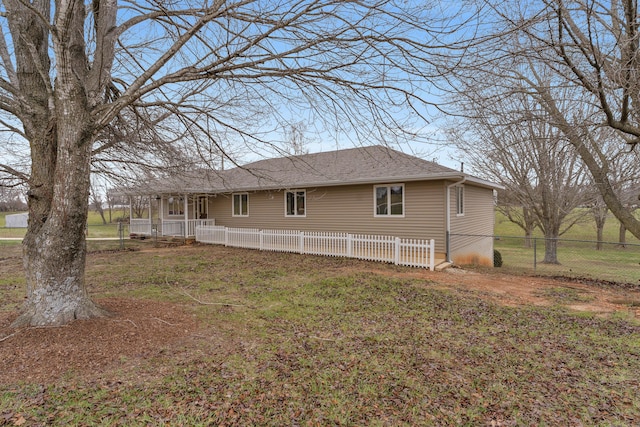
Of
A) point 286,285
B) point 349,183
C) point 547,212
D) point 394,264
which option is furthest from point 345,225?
point 547,212

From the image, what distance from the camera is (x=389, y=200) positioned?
12.3 meters

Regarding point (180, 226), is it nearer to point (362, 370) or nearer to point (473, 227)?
point (473, 227)

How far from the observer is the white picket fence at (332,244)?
10.6 m

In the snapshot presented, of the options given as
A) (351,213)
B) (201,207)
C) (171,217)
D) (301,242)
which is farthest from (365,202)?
(171,217)

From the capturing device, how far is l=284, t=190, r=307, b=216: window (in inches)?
587

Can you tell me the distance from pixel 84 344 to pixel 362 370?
129 inches

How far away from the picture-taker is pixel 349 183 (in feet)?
41.2

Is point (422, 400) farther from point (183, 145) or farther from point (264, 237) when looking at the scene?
point (264, 237)

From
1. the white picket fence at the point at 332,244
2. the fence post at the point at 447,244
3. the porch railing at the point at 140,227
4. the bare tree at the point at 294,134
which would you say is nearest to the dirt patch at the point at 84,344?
the bare tree at the point at 294,134

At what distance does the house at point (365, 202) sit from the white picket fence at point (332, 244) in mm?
727

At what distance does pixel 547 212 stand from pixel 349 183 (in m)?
9.89

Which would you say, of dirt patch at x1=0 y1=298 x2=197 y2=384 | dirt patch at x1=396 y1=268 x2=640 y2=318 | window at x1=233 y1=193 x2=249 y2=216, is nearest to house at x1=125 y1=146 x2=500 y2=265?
window at x1=233 y1=193 x2=249 y2=216

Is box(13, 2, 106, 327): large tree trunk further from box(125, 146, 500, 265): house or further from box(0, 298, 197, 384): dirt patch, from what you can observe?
box(125, 146, 500, 265): house

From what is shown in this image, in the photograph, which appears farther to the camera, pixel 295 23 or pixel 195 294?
pixel 195 294
